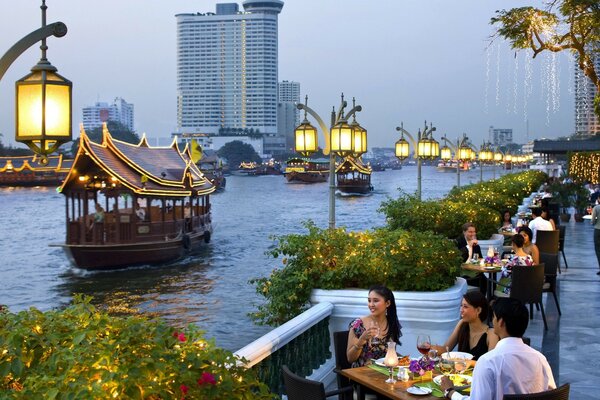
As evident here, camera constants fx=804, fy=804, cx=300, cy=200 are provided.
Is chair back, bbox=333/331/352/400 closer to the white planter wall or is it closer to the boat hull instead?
the white planter wall

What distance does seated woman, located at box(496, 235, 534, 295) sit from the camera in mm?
10641

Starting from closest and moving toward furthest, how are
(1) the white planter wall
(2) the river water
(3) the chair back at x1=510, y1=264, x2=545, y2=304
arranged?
1. (1) the white planter wall
2. (3) the chair back at x1=510, y1=264, x2=545, y2=304
3. (2) the river water

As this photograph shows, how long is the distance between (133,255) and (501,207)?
53.0ft

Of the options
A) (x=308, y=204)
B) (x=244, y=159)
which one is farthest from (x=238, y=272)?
(x=244, y=159)

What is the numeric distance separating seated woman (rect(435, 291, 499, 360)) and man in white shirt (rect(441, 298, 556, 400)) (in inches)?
56.0

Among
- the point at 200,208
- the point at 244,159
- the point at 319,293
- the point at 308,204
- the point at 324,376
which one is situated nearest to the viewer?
the point at 324,376

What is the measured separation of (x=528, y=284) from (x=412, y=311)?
321 cm

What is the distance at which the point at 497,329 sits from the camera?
4.78m

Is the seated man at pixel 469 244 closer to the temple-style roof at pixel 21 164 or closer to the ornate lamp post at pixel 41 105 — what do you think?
the ornate lamp post at pixel 41 105

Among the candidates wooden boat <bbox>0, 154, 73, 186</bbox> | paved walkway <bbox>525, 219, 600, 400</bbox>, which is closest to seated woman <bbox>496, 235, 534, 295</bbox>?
paved walkway <bbox>525, 219, 600, 400</bbox>

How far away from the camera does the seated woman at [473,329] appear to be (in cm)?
619

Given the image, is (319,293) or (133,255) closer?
(319,293)

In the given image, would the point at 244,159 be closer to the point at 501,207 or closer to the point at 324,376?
the point at 501,207

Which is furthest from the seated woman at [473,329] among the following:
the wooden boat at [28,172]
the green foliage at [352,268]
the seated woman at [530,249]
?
the wooden boat at [28,172]
